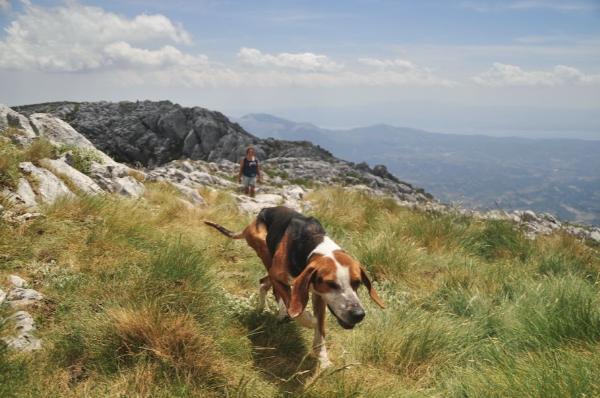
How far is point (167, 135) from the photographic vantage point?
50344 millimetres

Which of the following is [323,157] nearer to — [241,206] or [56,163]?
[241,206]

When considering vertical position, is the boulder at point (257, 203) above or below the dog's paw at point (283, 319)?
below

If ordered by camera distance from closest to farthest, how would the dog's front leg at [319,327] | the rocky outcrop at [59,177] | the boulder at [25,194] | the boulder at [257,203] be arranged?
1. the dog's front leg at [319,327]
2. the boulder at [25,194]
3. the rocky outcrop at [59,177]
4. the boulder at [257,203]

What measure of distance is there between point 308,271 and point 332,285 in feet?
0.89

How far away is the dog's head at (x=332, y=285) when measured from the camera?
4.00m

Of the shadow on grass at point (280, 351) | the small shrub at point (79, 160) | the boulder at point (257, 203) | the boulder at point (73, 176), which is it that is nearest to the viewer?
the shadow on grass at point (280, 351)

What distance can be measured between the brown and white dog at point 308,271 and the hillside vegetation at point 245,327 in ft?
1.42

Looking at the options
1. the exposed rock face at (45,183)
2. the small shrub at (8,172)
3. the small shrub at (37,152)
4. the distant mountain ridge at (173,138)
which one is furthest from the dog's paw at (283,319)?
the distant mountain ridge at (173,138)

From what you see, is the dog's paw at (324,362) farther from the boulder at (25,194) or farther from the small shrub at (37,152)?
the small shrub at (37,152)

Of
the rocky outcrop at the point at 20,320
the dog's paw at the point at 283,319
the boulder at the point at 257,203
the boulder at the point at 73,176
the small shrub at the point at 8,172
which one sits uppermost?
the small shrub at the point at 8,172

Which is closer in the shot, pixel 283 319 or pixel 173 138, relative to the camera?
pixel 283 319

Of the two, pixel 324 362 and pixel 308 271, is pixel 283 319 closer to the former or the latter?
pixel 324 362

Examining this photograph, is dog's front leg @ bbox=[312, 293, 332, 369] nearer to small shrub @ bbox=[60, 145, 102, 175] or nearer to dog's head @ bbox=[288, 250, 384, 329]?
dog's head @ bbox=[288, 250, 384, 329]

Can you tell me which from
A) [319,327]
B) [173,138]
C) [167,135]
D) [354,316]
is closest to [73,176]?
[319,327]
